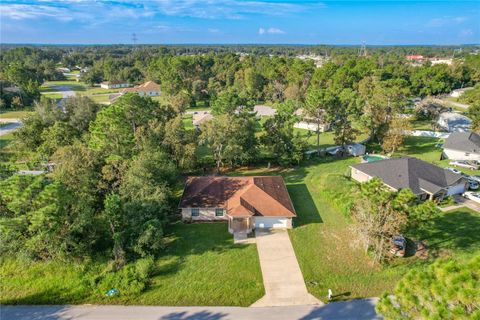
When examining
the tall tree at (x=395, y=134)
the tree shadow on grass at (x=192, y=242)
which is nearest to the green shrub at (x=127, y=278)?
the tree shadow on grass at (x=192, y=242)

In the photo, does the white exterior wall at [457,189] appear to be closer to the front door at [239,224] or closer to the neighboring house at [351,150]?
the neighboring house at [351,150]

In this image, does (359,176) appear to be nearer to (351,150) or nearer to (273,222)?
(351,150)

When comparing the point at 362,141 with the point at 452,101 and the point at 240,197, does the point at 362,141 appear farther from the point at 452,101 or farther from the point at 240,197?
the point at 452,101

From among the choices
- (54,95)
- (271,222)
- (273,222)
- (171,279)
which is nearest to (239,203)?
(271,222)

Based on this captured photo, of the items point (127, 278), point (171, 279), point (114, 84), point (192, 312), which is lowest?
point (192, 312)

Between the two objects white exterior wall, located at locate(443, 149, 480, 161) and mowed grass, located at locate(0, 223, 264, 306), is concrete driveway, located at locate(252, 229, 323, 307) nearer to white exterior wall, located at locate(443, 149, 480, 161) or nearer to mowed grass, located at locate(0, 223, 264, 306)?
mowed grass, located at locate(0, 223, 264, 306)

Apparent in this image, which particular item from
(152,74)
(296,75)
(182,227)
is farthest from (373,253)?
(152,74)
